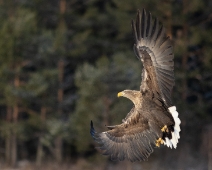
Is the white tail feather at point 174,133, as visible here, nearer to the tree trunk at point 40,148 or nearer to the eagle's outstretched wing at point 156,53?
the eagle's outstretched wing at point 156,53

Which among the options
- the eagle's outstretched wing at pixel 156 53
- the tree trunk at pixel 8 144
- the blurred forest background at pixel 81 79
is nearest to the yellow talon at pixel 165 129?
the eagle's outstretched wing at pixel 156 53

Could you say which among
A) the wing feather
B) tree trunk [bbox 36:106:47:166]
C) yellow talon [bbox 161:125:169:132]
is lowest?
the wing feather

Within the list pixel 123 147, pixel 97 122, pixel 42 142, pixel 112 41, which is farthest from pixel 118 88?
pixel 123 147

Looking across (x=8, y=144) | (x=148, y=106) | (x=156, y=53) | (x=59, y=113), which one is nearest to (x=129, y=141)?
(x=148, y=106)

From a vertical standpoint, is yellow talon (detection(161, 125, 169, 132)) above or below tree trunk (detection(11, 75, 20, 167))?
below

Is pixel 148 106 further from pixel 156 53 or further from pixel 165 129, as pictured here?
pixel 156 53

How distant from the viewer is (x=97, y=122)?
1609 cm

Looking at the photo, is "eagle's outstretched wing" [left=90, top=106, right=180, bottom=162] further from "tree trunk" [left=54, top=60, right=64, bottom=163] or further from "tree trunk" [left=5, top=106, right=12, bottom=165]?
"tree trunk" [left=5, top=106, right=12, bottom=165]

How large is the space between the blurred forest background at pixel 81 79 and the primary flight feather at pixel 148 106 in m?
6.69

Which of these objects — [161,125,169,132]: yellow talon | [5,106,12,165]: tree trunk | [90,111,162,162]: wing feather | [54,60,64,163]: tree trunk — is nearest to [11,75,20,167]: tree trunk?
[5,106,12,165]: tree trunk

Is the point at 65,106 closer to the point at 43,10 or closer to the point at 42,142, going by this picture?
the point at 42,142

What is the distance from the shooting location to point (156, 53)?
8562 mm

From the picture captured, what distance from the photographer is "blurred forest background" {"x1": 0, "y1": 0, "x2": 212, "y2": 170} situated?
54.0ft

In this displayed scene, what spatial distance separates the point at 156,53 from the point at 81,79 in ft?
27.3
